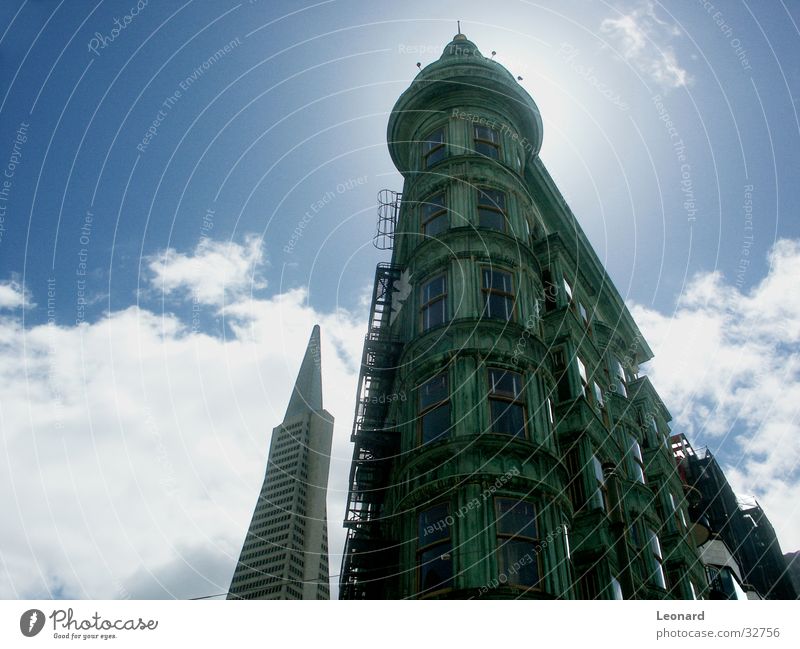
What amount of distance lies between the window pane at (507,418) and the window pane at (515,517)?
2.27m

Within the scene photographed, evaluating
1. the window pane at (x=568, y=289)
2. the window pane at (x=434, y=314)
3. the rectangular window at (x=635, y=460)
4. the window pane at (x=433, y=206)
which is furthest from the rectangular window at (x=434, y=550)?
the window pane at (x=568, y=289)

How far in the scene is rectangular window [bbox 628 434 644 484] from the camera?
29969 millimetres

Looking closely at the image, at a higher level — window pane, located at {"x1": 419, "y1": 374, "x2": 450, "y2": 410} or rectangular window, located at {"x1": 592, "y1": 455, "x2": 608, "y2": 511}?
window pane, located at {"x1": 419, "y1": 374, "x2": 450, "y2": 410}

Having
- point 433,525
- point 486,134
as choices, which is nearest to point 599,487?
point 433,525

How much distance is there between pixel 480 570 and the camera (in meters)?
17.6

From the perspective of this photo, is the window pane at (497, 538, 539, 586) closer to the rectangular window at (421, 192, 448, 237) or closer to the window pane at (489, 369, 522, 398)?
the window pane at (489, 369, 522, 398)

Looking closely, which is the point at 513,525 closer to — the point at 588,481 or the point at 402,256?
the point at 588,481

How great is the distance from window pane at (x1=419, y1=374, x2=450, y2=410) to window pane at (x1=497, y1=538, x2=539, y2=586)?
5190 mm

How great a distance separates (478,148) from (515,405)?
42.1ft

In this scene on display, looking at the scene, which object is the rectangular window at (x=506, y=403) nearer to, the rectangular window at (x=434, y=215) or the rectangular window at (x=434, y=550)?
the rectangular window at (x=434, y=550)

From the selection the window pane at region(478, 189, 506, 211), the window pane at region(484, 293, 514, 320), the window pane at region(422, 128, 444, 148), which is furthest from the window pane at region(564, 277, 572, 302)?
the window pane at region(422, 128, 444, 148)

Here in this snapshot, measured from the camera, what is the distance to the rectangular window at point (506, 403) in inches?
827
